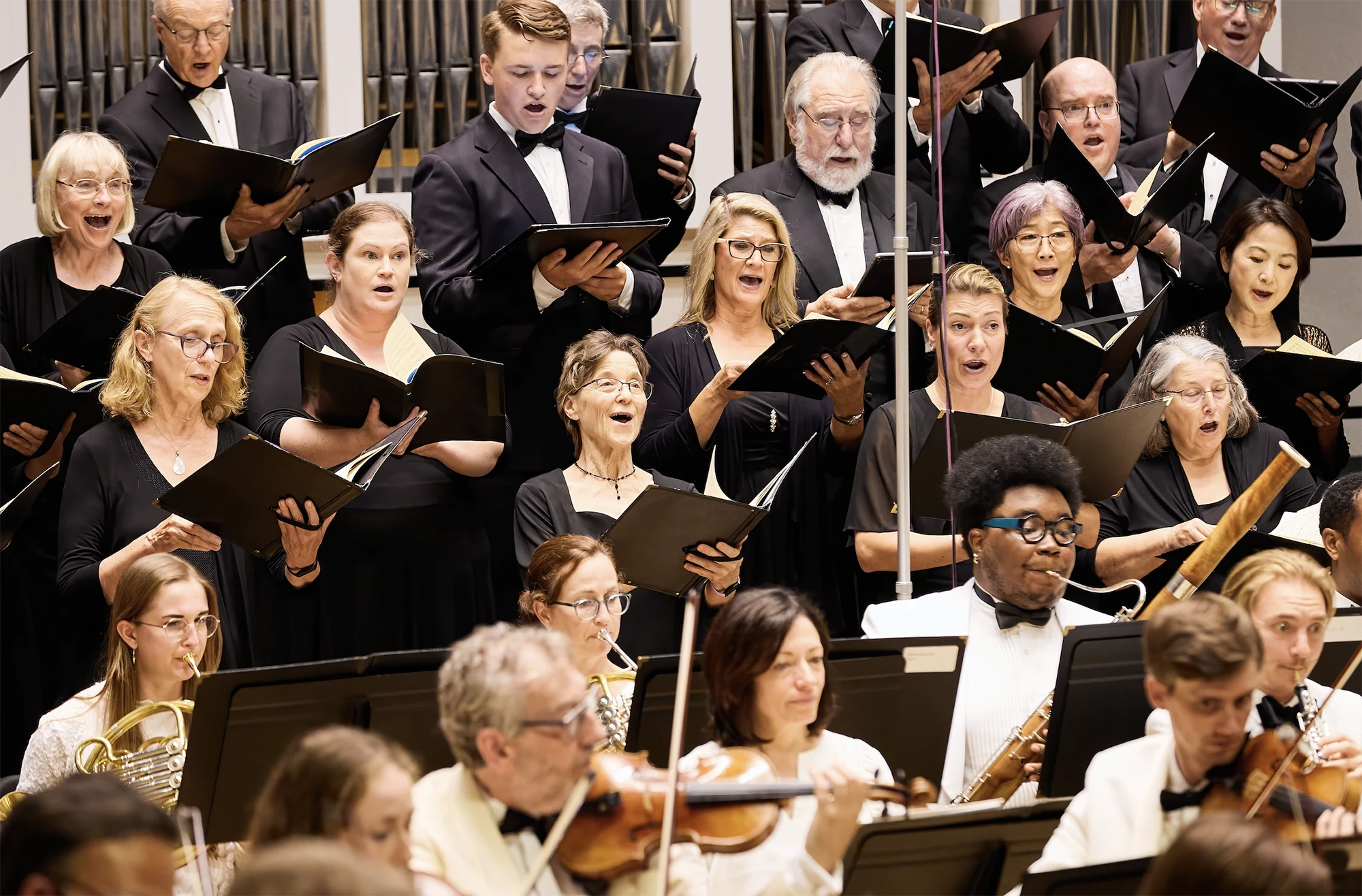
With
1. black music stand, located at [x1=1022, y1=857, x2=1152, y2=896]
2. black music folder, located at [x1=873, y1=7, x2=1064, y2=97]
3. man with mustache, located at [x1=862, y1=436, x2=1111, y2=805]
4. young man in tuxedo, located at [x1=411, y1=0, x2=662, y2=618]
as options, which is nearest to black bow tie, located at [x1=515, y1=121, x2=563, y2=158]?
young man in tuxedo, located at [x1=411, y1=0, x2=662, y2=618]

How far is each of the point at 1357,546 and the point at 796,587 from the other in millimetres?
1223

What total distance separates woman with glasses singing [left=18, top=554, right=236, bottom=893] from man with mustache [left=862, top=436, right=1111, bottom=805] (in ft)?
3.95

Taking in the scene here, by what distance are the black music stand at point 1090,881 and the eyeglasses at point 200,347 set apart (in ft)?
7.33

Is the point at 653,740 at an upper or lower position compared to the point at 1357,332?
lower

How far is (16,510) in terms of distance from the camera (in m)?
3.46

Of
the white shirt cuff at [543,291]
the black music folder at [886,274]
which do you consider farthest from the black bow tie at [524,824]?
the white shirt cuff at [543,291]

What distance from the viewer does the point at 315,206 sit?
14.5 feet

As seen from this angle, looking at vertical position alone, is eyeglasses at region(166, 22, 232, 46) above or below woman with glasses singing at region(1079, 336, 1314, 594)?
above

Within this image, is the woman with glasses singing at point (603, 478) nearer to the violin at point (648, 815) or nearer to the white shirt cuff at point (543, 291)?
the white shirt cuff at point (543, 291)

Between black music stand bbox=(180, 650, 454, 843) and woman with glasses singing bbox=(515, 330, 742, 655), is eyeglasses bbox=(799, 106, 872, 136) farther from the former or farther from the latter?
black music stand bbox=(180, 650, 454, 843)

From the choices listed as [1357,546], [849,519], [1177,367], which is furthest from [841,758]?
[1177,367]

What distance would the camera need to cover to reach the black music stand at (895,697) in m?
2.76

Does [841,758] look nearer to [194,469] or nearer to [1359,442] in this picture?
[194,469]

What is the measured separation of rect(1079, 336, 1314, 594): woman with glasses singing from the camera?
4.05m
